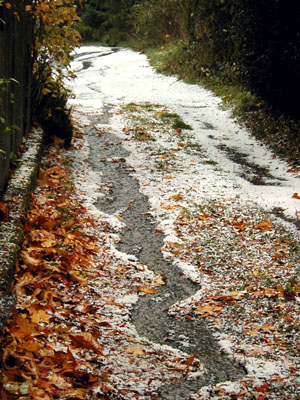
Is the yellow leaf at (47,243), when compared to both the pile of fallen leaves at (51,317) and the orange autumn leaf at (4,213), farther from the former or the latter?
the orange autumn leaf at (4,213)

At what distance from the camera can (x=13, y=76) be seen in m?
4.51

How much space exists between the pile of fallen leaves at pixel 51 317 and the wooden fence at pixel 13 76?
0.59 metres

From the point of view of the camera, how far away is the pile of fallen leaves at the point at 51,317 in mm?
2219

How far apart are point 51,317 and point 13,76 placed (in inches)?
103

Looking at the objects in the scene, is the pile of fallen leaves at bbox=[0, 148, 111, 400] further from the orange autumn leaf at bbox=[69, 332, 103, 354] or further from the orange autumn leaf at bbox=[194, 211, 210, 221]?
the orange autumn leaf at bbox=[194, 211, 210, 221]

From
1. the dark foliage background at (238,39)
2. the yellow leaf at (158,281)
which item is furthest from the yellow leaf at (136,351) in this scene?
the dark foliage background at (238,39)

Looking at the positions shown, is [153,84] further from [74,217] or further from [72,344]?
[72,344]

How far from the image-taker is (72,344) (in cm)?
262

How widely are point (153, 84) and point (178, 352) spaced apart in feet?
36.0

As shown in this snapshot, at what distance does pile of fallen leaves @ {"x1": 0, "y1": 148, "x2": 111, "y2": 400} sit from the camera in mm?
2219

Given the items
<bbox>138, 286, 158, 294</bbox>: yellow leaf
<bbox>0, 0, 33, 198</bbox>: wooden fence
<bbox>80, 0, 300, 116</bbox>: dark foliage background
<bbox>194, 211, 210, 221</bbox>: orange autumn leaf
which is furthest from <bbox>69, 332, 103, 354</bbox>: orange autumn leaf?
<bbox>80, 0, 300, 116</bbox>: dark foliage background

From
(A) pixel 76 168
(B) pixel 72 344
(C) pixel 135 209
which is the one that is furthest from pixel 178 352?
(A) pixel 76 168

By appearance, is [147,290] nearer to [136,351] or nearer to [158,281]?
[158,281]

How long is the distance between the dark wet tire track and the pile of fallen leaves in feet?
1.32
